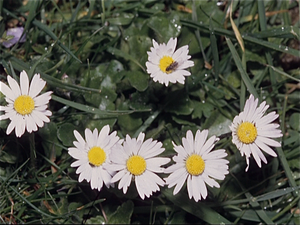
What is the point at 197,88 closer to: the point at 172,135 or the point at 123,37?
the point at 172,135

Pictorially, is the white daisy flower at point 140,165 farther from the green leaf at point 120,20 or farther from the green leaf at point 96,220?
the green leaf at point 120,20

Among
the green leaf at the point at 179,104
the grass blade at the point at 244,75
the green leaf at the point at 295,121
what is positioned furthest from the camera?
the green leaf at the point at 295,121

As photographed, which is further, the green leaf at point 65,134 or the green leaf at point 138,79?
the green leaf at point 138,79

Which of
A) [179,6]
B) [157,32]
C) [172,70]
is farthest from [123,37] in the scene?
[172,70]

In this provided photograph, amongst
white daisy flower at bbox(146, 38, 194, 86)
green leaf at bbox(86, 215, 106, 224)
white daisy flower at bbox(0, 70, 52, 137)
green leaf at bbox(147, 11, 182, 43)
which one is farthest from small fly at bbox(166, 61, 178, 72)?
green leaf at bbox(86, 215, 106, 224)

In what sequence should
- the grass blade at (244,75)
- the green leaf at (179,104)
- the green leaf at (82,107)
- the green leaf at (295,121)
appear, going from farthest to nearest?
1. the green leaf at (295,121)
2. the green leaf at (179,104)
3. the grass blade at (244,75)
4. the green leaf at (82,107)

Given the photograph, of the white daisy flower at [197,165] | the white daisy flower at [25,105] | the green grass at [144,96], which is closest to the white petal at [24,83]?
the white daisy flower at [25,105]

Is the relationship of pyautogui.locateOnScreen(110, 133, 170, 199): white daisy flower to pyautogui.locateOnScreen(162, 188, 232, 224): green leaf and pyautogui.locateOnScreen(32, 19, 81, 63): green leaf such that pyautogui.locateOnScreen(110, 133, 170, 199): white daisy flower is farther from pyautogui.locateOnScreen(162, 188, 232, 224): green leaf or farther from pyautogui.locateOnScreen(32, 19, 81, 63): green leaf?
pyautogui.locateOnScreen(32, 19, 81, 63): green leaf
